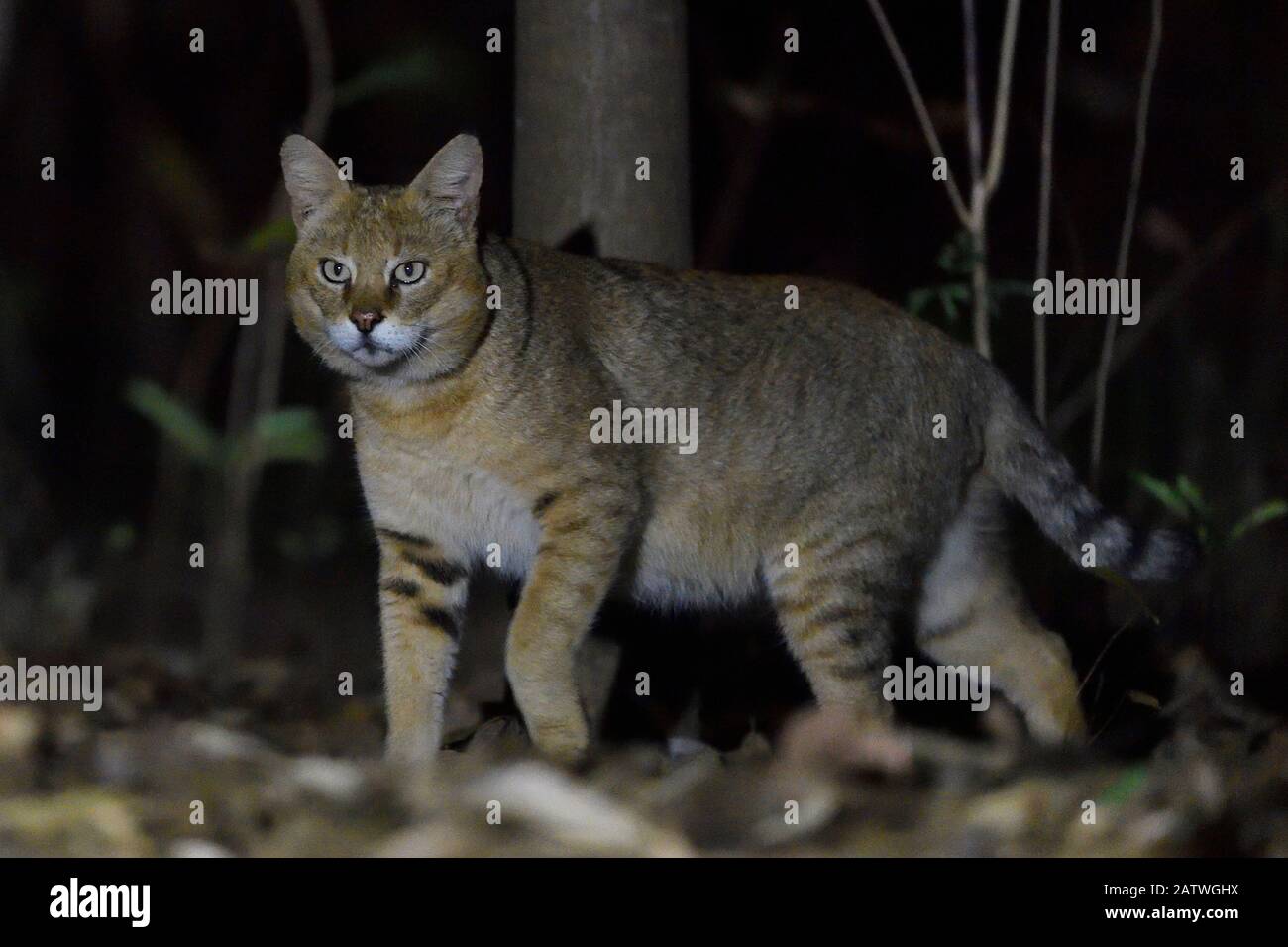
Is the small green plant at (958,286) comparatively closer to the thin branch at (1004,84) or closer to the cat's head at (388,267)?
the thin branch at (1004,84)

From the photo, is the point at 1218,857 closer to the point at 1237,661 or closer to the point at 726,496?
the point at 726,496

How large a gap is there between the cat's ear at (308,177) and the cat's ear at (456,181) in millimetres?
284

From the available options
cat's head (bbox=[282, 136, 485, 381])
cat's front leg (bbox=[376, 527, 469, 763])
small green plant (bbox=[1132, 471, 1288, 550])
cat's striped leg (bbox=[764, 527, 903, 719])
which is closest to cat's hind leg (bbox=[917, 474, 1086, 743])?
cat's striped leg (bbox=[764, 527, 903, 719])

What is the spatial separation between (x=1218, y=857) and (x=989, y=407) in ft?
8.81

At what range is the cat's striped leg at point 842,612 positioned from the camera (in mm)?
5262

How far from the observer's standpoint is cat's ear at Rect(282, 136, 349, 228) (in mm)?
5117

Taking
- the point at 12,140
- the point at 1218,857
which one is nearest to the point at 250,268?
the point at 12,140

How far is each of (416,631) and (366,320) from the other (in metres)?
1.12

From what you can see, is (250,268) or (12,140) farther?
(12,140)

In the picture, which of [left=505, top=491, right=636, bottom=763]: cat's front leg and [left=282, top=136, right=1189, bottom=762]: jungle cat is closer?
[left=505, top=491, right=636, bottom=763]: cat's front leg

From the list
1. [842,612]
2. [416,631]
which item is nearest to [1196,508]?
[842,612]

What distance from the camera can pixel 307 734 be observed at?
→ 18.9 feet

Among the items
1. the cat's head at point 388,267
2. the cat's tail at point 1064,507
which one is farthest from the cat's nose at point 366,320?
the cat's tail at point 1064,507

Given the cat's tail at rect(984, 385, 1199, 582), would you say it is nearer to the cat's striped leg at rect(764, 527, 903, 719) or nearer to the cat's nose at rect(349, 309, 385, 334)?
the cat's striped leg at rect(764, 527, 903, 719)
